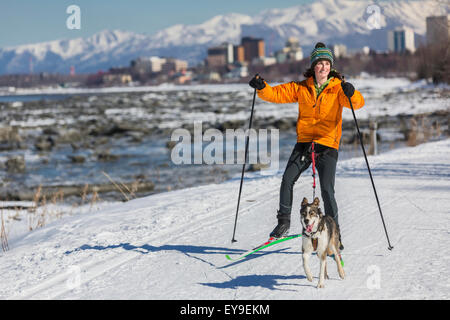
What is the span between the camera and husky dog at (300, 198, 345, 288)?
A: 13.5ft

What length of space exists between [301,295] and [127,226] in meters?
3.27

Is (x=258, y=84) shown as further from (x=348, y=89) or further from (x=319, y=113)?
(x=348, y=89)

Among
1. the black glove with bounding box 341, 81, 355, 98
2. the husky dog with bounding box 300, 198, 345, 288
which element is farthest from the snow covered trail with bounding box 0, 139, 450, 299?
the black glove with bounding box 341, 81, 355, 98

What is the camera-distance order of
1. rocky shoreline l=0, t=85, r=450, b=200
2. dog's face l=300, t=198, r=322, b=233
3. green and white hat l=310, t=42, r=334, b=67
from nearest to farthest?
dog's face l=300, t=198, r=322, b=233
green and white hat l=310, t=42, r=334, b=67
rocky shoreline l=0, t=85, r=450, b=200

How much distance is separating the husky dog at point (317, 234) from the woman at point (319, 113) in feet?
2.01

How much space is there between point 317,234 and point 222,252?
66.1 inches

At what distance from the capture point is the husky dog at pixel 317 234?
4109 mm

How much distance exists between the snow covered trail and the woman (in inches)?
28.0

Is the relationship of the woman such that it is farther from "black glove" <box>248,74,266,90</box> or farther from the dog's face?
the dog's face

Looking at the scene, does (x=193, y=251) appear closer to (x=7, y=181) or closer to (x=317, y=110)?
(x=317, y=110)

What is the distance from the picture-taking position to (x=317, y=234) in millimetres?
4152

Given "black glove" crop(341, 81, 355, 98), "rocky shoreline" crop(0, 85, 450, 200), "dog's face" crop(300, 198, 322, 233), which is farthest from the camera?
"rocky shoreline" crop(0, 85, 450, 200)

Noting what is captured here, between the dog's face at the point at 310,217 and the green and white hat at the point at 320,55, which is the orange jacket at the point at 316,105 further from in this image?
the dog's face at the point at 310,217

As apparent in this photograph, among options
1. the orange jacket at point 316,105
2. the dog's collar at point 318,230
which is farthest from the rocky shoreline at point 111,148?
the dog's collar at point 318,230
